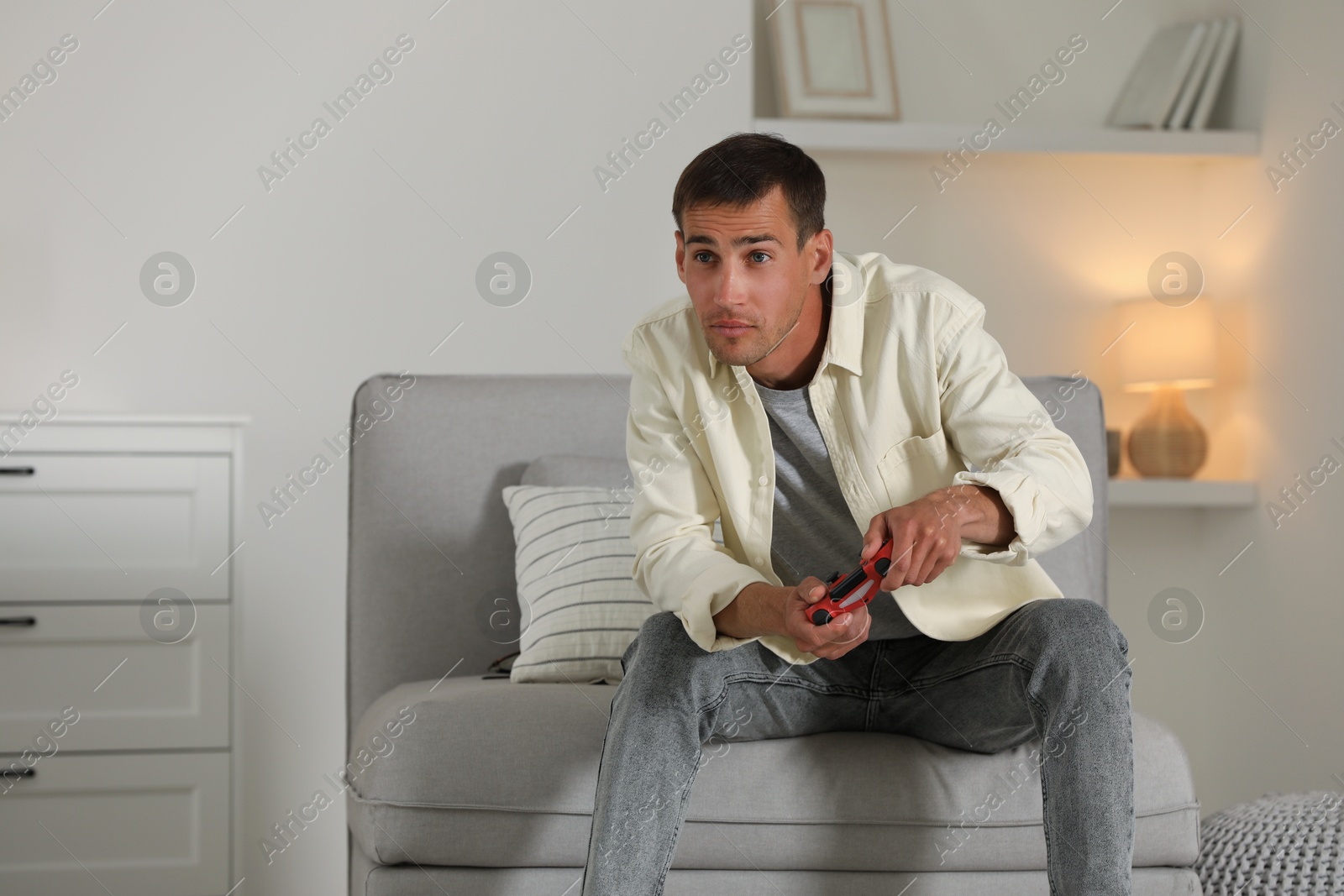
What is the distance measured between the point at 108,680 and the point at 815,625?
1473mm

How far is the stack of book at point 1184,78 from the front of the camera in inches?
110

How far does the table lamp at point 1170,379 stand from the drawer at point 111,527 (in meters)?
1.95

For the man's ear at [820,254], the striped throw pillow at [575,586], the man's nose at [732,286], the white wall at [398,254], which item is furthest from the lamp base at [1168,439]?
the man's nose at [732,286]

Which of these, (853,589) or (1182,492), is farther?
(1182,492)

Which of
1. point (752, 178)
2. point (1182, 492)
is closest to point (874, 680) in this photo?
point (752, 178)

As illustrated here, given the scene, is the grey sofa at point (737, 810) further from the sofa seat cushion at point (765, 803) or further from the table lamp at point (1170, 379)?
the table lamp at point (1170, 379)

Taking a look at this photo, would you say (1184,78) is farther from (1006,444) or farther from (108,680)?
(108,680)

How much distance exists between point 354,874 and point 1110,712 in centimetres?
98

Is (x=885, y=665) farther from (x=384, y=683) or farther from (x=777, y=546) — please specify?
(x=384, y=683)

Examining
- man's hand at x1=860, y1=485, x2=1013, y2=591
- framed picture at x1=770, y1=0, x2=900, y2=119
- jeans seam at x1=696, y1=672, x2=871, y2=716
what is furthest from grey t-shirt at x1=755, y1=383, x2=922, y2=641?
framed picture at x1=770, y1=0, x2=900, y2=119

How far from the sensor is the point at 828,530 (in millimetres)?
1451

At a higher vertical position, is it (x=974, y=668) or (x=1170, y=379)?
(x=1170, y=379)

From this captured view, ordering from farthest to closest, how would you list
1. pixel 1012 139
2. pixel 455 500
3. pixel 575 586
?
pixel 1012 139
pixel 455 500
pixel 575 586

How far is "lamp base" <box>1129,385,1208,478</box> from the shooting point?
2719 mm
